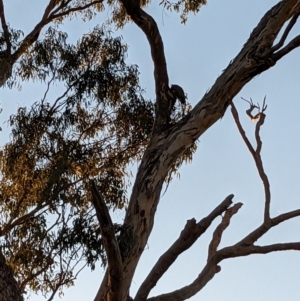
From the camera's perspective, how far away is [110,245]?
9.99ft

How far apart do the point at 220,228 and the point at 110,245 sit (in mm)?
1532

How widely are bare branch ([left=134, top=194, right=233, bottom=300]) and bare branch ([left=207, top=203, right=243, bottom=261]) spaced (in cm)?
41

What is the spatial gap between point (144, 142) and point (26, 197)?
1.26 metres

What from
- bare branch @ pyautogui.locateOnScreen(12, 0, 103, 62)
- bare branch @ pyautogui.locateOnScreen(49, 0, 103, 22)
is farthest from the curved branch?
bare branch @ pyautogui.locateOnScreen(49, 0, 103, 22)

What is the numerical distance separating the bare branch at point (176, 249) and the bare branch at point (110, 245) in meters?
0.60

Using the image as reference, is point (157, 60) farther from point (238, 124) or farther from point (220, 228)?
point (220, 228)

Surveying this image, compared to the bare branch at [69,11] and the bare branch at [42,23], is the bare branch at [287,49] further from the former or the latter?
the bare branch at [69,11]

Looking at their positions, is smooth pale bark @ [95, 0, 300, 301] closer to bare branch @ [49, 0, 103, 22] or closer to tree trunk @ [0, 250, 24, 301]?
tree trunk @ [0, 250, 24, 301]

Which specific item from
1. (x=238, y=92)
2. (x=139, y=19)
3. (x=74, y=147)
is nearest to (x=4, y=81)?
(x=74, y=147)

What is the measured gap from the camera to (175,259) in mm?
3939

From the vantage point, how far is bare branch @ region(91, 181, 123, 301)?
9.47 ft

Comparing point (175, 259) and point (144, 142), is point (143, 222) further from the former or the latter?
point (144, 142)

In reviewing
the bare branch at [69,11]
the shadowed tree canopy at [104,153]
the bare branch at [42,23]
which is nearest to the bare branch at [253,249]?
the shadowed tree canopy at [104,153]

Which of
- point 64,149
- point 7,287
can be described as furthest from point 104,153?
point 7,287
